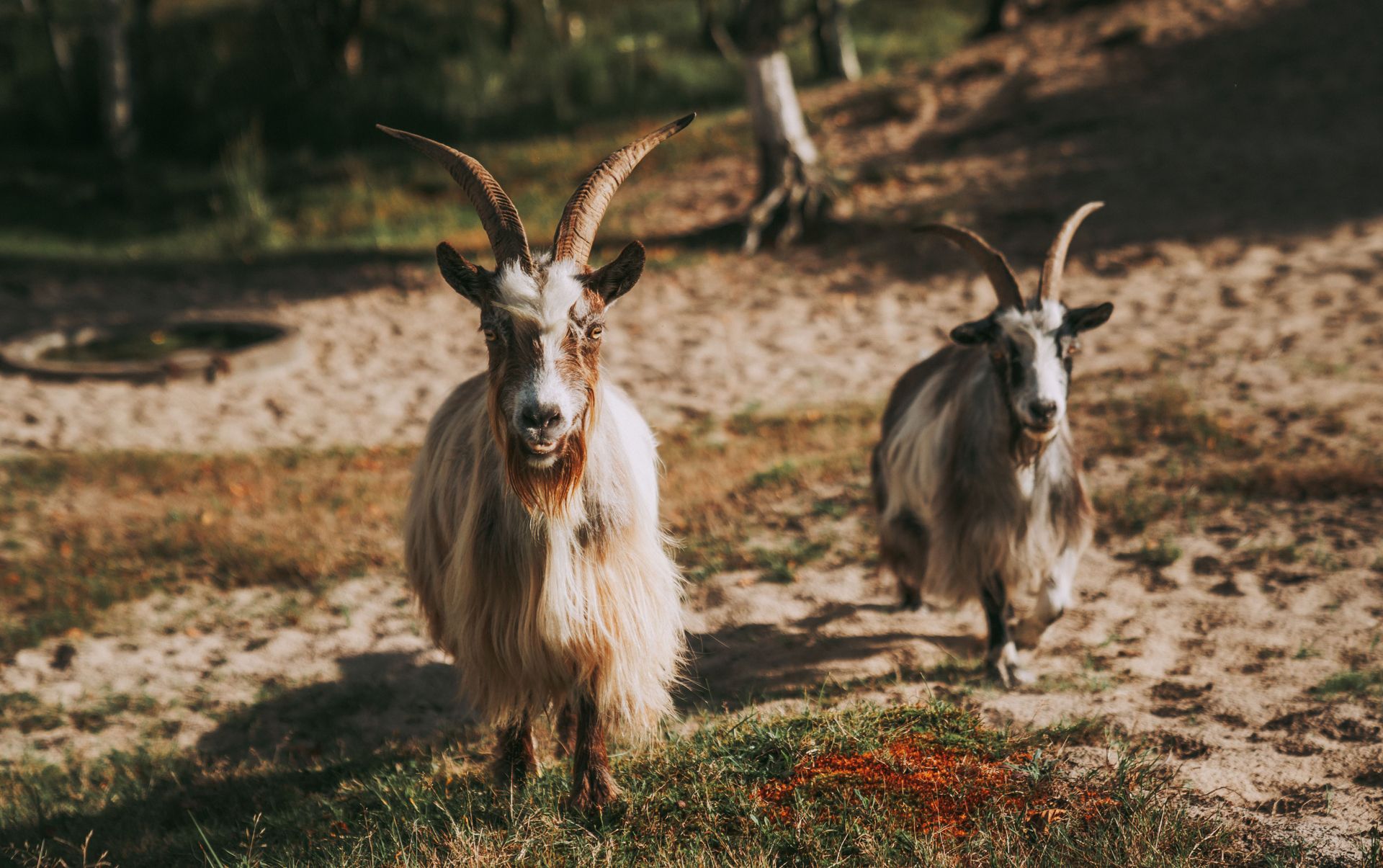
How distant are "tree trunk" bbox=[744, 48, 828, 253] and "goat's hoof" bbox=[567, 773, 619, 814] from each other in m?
10.3

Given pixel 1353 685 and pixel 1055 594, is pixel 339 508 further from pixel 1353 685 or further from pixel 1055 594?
pixel 1353 685

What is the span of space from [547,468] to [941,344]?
284 inches

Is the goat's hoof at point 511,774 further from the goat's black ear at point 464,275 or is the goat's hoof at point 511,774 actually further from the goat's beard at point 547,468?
the goat's black ear at point 464,275

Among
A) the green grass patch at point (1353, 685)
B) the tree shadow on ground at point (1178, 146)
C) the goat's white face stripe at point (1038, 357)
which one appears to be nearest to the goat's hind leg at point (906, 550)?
the goat's white face stripe at point (1038, 357)

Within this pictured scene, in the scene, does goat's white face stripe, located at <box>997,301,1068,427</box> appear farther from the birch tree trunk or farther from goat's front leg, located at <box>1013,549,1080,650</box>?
the birch tree trunk

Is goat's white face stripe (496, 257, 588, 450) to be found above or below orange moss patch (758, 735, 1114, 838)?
above

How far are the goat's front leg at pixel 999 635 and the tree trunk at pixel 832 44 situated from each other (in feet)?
50.3

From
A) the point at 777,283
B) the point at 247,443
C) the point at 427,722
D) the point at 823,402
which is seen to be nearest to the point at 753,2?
the point at 777,283

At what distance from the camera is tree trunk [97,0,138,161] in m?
17.5

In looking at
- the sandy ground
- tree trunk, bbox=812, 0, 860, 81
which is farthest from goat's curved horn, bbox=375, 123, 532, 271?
tree trunk, bbox=812, 0, 860, 81

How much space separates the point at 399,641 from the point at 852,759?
10.0ft

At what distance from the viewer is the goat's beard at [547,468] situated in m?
4.02

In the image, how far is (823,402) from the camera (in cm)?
988

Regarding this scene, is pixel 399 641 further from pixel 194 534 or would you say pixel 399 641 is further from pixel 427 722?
pixel 194 534
